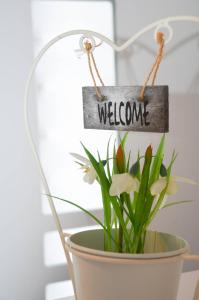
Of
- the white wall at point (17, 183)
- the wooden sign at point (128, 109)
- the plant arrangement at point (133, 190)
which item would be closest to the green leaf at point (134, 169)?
the plant arrangement at point (133, 190)

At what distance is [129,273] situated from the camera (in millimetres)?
615

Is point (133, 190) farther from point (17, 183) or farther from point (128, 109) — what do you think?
point (17, 183)

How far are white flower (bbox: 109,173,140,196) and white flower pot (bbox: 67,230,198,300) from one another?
0.31ft

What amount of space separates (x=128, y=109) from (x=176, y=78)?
0.54m

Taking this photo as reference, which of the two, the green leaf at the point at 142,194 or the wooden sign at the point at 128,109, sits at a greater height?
the wooden sign at the point at 128,109

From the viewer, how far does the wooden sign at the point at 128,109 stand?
2.36 ft

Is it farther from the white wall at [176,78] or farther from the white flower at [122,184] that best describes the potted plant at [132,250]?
the white wall at [176,78]

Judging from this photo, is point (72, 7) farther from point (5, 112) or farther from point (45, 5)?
point (5, 112)

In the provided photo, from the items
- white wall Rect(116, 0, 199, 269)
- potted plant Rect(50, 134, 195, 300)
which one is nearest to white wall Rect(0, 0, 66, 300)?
white wall Rect(116, 0, 199, 269)

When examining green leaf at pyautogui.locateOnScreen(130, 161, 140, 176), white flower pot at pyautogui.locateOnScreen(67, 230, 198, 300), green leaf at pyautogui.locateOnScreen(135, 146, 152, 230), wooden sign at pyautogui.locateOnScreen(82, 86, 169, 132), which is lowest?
white flower pot at pyautogui.locateOnScreen(67, 230, 198, 300)

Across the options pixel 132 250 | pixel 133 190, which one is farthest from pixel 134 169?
pixel 132 250

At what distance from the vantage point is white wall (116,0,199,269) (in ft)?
3.92

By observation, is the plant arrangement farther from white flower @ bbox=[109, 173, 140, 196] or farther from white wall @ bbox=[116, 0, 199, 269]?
white wall @ bbox=[116, 0, 199, 269]

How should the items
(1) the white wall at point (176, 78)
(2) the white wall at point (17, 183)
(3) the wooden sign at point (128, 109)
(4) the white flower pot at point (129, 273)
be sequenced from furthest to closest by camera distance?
(1) the white wall at point (176, 78) < (2) the white wall at point (17, 183) < (3) the wooden sign at point (128, 109) < (4) the white flower pot at point (129, 273)
